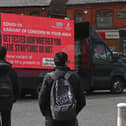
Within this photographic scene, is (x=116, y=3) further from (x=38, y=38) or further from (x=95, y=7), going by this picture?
(x=38, y=38)

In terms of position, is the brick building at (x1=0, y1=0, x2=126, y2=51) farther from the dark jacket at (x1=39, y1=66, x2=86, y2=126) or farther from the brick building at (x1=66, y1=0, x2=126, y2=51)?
the dark jacket at (x1=39, y1=66, x2=86, y2=126)

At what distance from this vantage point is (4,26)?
487 inches

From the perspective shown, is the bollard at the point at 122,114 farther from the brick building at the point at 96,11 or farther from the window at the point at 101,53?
the brick building at the point at 96,11

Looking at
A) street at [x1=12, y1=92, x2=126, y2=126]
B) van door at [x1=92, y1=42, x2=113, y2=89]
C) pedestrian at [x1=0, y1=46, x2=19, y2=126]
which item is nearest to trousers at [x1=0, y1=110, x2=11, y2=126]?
pedestrian at [x1=0, y1=46, x2=19, y2=126]

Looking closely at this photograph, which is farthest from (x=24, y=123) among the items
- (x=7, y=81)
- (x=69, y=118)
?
(x=69, y=118)

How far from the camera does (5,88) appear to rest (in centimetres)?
547

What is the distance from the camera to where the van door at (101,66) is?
14.1 meters

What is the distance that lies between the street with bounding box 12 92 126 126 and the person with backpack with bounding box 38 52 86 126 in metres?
4.06

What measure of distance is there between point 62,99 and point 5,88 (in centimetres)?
148

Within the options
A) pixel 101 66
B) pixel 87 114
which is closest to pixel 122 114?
pixel 87 114

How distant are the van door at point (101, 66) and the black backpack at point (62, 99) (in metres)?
9.87

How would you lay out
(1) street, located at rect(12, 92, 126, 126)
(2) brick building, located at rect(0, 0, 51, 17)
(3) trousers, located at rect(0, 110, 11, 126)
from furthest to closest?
1. (2) brick building, located at rect(0, 0, 51, 17)
2. (1) street, located at rect(12, 92, 126, 126)
3. (3) trousers, located at rect(0, 110, 11, 126)

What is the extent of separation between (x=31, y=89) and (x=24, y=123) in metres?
4.58

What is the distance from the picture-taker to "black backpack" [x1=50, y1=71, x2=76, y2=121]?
167 inches
